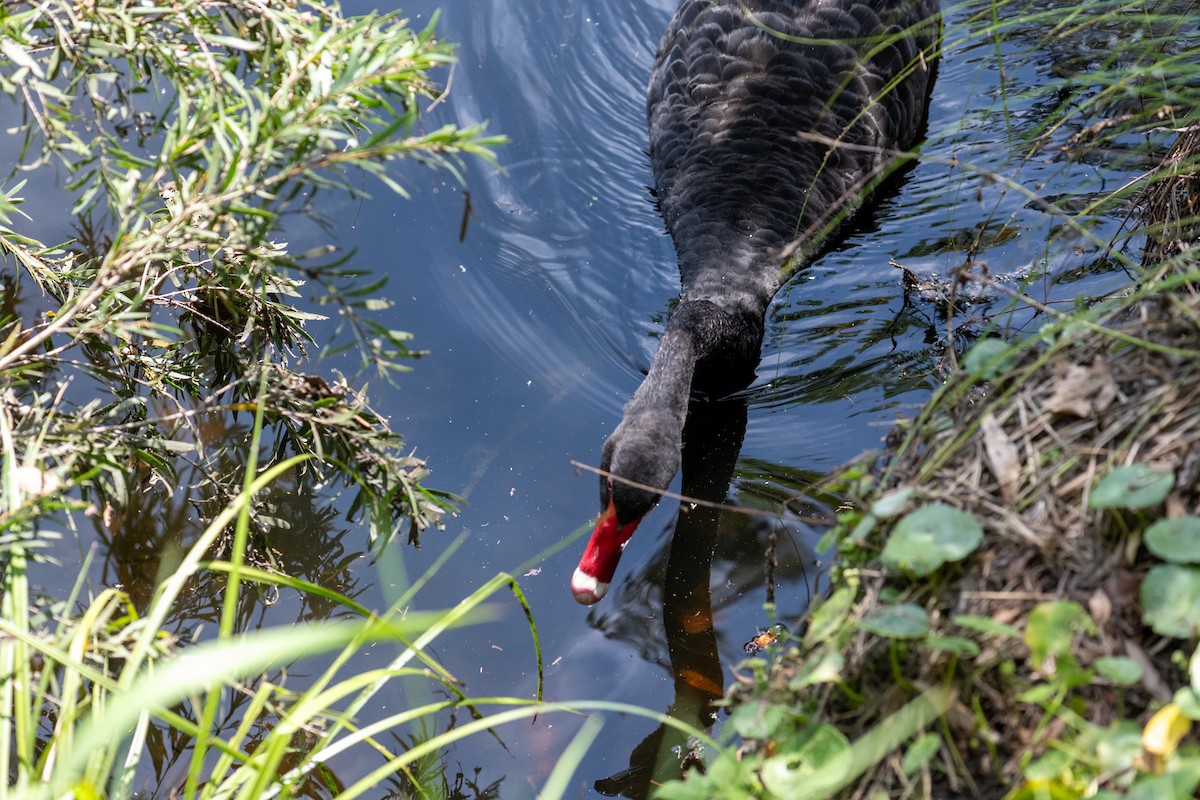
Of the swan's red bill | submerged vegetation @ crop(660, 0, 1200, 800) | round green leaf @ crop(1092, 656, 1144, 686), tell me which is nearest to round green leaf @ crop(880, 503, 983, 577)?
submerged vegetation @ crop(660, 0, 1200, 800)

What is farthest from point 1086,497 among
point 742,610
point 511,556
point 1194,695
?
point 511,556

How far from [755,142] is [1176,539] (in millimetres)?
3604

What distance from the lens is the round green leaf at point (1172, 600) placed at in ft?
4.83

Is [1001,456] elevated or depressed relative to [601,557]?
elevated

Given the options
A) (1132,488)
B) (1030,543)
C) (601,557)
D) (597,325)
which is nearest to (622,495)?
(601,557)

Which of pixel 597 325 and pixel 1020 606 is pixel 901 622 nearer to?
pixel 1020 606

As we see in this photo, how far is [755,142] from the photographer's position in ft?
15.8

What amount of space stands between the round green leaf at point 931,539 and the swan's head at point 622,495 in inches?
64.1

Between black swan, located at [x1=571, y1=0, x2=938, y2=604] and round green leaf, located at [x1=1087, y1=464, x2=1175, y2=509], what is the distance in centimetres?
248

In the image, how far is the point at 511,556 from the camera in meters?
3.66

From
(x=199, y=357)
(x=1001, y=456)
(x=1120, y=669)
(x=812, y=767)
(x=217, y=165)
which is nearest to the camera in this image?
(x=1120, y=669)

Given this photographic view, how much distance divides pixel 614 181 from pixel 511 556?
2.69 m

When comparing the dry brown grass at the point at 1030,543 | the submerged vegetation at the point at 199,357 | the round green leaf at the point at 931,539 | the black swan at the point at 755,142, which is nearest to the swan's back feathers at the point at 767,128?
the black swan at the point at 755,142

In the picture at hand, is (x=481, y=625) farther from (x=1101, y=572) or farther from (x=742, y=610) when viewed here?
(x=1101, y=572)
